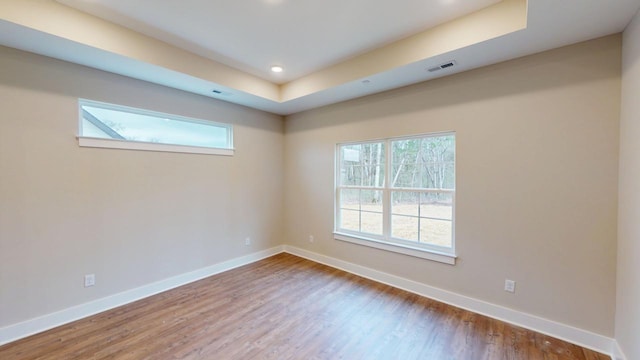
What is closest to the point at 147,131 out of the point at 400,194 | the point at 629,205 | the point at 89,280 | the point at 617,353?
the point at 89,280

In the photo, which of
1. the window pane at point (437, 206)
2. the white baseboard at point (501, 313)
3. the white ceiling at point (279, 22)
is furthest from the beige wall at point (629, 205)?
the window pane at point (437, 206)

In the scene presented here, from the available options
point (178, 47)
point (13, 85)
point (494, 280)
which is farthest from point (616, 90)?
point (13, 85)

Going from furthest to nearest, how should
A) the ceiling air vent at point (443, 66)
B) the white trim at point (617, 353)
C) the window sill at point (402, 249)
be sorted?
the window sill at point (402, 249) → the ceiling air vent at point (443, 66) → the white trim at point (617, 353)

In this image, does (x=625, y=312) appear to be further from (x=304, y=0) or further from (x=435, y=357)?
(x=304, y=0)

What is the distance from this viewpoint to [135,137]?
3088 mm

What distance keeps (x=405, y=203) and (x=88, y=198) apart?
142 inches

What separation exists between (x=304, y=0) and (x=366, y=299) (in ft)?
10.1

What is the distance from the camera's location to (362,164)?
12.8 feet

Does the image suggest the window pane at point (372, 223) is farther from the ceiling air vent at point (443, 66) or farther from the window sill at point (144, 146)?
the window sill at point (144, 146)

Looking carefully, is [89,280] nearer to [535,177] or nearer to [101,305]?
[101,305]

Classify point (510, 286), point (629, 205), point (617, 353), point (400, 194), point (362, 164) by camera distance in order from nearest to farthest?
point (629, 205)
point (617, 353)
point (510, 286)
point (400, 194)
point (362, 164)

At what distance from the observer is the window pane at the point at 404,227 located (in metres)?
3.31

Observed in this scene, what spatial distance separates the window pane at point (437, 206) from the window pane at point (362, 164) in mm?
660

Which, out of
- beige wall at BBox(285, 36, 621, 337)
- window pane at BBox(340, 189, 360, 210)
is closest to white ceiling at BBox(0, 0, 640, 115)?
beige wall at BBox(285, 36, 621, 337)
